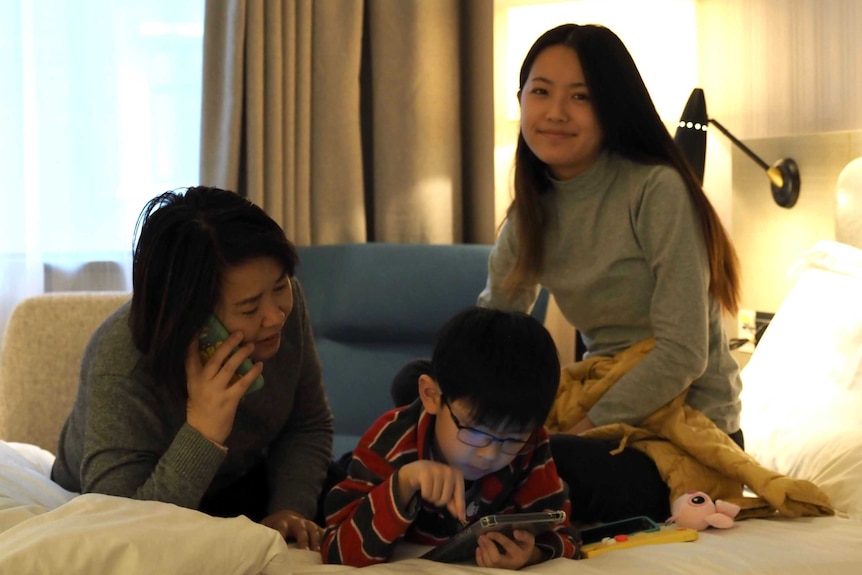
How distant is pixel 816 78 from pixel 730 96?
14.7 inches

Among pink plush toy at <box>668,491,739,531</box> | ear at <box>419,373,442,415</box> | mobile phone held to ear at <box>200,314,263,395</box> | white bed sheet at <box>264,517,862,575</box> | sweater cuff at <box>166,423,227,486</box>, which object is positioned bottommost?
white bed sheet at <box>264,517,862,575</box>

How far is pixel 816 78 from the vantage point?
2266mm

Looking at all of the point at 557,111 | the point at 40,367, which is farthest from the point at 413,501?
the point at 40,367

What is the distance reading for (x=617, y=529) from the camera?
1537 mm

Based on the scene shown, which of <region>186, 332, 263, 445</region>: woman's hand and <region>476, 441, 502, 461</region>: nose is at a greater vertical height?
<region>186, 332, 263, 445</region>: woman's hand

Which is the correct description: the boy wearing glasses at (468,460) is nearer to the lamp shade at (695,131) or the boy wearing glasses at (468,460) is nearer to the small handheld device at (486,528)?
the small handheld device at (486,528)

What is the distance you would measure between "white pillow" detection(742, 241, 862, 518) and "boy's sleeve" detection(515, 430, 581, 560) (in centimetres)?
48

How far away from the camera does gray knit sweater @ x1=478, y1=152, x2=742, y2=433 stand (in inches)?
65.6

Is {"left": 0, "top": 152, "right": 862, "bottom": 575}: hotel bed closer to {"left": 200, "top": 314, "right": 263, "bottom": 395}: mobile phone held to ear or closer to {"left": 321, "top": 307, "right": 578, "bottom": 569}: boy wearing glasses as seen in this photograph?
{"left": 321, "top": 307, "right": 578, "bottom": 569}: boy wearing glasses

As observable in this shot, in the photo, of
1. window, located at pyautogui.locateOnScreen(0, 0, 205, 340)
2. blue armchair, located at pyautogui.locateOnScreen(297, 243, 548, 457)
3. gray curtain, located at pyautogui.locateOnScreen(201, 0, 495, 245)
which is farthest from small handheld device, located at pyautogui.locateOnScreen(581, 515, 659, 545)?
window, located at pyautogui.locateOnScreen(0, 0, 205, 340)

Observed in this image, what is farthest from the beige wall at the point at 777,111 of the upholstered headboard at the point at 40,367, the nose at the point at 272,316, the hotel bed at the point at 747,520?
the upholstered headboard at the point at 40,367

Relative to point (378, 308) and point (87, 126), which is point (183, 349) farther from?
point (87, 126)

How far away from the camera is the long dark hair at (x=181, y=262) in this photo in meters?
1.38

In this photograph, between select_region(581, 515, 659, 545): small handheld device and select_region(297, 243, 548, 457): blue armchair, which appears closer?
select_region(581, 515, 659, 545): small handheld device
